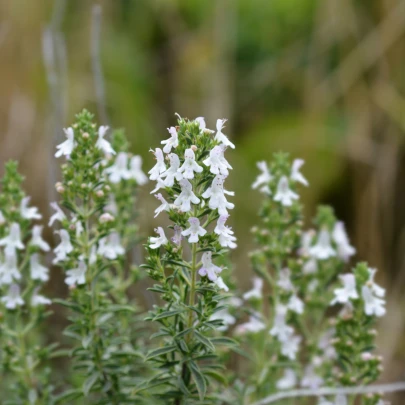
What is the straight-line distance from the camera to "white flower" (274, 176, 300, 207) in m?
1.83

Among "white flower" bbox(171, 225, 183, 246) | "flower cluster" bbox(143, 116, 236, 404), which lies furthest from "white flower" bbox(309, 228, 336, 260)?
"white flower" bbox(171, 225, 183, 246)

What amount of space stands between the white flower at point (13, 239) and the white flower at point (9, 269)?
0.02m

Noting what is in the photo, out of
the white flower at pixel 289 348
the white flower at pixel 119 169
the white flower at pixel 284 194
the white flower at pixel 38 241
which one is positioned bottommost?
the white flower at pixel 289 348

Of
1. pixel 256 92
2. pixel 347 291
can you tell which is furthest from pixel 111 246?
pixel 256 92

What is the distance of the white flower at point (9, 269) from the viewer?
5.58 feet

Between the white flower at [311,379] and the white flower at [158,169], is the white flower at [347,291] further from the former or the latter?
the white flower at [158,169]

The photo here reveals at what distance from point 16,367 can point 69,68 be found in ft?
9.76

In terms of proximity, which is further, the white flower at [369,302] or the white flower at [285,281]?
the white flower at [285,281]

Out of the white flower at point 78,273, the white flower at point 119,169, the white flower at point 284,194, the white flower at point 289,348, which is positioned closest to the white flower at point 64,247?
the white flower at point 78,273

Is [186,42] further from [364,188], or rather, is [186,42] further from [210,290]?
[210,290]

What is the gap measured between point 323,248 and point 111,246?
645mm

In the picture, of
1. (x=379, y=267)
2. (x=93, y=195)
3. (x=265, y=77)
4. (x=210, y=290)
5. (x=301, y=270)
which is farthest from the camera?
(x=265, y=77)

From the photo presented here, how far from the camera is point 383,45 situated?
3.94 metres

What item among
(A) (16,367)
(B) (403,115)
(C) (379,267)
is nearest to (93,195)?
(A) (16,367)
